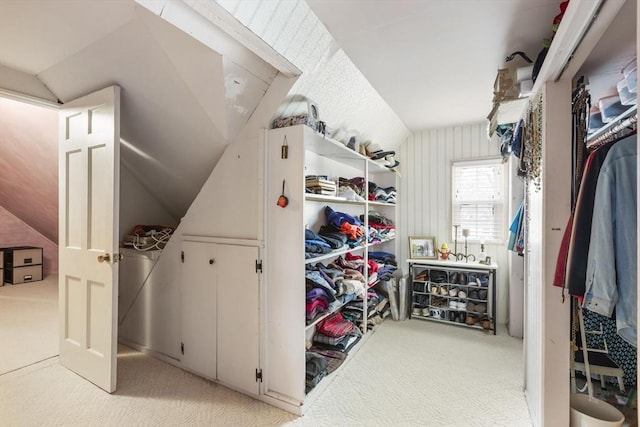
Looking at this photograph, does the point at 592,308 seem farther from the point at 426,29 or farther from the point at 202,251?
the point at 202,251

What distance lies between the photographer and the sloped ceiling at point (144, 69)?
4.99 feet

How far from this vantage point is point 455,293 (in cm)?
333

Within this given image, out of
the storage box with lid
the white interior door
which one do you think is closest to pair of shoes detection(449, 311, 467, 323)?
the white interior door

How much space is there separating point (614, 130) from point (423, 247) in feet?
7.88

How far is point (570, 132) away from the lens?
1361mm

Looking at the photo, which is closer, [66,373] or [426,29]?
[426,29]

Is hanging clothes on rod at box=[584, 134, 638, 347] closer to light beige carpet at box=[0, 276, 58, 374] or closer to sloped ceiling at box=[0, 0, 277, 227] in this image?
sloped ceiling at box=[0, 0, 277, 227]

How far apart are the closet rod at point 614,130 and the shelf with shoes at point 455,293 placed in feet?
5.71

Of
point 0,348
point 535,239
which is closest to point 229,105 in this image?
point 535,239

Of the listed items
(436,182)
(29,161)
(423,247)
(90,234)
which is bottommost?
(423,247)

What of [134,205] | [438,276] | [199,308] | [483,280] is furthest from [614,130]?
[134,205]

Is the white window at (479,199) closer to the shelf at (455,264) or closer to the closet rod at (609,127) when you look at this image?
the shelf at (455,264)

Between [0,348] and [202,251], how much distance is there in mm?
2163

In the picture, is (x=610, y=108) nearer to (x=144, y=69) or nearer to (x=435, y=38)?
(x=435, y=38)
